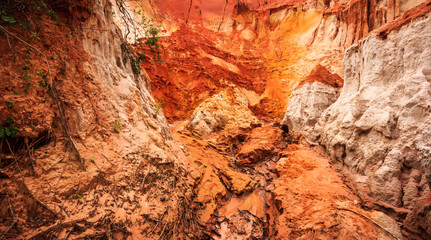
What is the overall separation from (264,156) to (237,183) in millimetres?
2259

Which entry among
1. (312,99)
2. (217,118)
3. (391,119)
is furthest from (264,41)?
(391,119)

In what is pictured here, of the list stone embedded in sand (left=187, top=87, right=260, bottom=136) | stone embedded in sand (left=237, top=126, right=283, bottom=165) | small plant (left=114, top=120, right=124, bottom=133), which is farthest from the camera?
stone embedded in sand (left=187, top=87, right=260, bottom=136)

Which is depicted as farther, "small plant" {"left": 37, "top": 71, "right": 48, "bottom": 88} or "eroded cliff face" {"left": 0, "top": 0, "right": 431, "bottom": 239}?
"small plant" {"left": 37, "top": 71, "right": 48, "bottom": 88}

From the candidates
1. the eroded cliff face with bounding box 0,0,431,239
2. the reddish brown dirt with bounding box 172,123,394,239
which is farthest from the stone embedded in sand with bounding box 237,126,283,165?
the reddish brown dirt with bounding box 172,123,394,239

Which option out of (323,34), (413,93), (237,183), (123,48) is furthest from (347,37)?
(123,48)

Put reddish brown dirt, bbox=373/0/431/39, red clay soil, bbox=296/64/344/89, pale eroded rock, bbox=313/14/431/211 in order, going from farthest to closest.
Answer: red clay soil, bbox=296/64/344/89 < reddish brown dirt, bbox=373/0/431/39 < pale eroded rock, bbox=313/14/431/211

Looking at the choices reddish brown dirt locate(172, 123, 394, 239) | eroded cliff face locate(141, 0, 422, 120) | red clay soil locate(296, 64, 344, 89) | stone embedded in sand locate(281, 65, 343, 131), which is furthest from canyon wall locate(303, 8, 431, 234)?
eroded cliff face locate(141, 0, 422, 120)

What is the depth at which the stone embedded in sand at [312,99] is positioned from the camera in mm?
7055

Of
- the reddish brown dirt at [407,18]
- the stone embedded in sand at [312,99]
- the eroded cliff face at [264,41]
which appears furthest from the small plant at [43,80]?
the stone embedded in sand at [312,99]

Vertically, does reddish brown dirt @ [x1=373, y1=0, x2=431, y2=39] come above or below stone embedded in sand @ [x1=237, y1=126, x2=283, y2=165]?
above

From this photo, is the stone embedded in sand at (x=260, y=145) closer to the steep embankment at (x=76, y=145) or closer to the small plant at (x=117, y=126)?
the steep embankment at (x=76, y=145)

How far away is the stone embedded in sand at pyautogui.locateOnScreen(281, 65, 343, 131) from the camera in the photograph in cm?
705

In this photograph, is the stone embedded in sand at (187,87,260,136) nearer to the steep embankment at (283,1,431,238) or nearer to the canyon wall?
the steep embankment at (283,1,431,238)

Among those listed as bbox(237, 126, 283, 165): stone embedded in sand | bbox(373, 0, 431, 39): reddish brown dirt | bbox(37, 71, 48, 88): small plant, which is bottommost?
bbox(237, 126, 283, 165): stone embedded in sand
